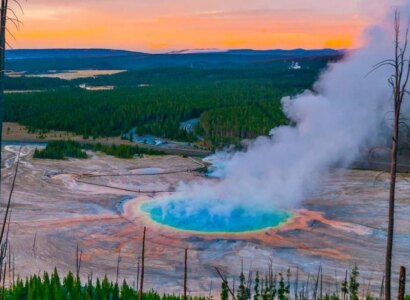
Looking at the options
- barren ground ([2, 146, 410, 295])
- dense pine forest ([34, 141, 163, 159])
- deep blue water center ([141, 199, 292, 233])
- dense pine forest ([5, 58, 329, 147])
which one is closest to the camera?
barren ground ([2, 146, 410, 295])

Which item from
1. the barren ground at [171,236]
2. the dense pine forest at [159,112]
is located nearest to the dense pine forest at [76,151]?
the barren ground at [171,236]

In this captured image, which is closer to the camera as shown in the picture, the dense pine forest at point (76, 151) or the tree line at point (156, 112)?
the dense pine forest at point (76, 151)

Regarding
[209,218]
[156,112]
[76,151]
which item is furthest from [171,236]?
[156,112]

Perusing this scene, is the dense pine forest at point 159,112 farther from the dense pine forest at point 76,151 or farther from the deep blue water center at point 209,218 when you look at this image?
the deep blue water center at point 209,218

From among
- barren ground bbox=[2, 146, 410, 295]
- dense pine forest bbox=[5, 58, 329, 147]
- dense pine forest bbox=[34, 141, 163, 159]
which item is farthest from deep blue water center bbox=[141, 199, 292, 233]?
dense pine forest bbox=[5, 58, 329, 147]

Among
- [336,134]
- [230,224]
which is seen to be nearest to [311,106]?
[336,134]

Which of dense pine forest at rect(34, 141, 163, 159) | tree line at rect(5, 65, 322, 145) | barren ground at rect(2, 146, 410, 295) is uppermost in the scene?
tree line at rect(5, 65, 322, 145)

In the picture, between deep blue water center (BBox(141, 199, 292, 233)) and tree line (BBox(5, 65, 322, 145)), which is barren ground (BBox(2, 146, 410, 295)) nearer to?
deep blue water center (BBox(141, 199, 292, 233))

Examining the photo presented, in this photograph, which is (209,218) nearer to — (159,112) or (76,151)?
(76,151)
